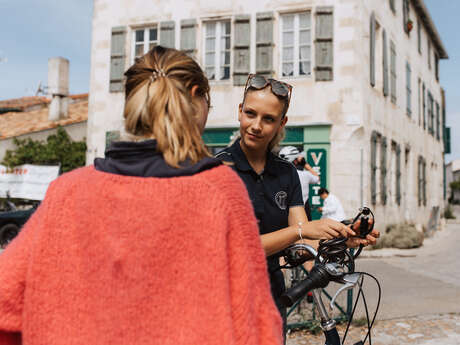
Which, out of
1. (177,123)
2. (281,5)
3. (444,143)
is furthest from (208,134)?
(444,143)

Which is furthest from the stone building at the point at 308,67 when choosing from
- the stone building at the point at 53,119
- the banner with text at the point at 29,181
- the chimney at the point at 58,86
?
the chimney at the point at 58,86

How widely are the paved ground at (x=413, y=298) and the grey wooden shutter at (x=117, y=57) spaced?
355 inches

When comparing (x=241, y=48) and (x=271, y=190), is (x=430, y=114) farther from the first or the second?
(x=271, y=190)

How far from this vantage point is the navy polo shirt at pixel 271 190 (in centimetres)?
215

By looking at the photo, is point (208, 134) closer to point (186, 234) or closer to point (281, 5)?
point (281, 5)

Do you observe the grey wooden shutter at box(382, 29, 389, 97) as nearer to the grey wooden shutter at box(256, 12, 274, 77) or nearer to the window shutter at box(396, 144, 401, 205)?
the window shutter at box(396, 144, 401, 205)

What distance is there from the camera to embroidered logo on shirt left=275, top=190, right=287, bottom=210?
2.18 metres

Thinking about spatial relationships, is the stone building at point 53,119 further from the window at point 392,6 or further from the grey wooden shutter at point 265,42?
the window at point 392,6

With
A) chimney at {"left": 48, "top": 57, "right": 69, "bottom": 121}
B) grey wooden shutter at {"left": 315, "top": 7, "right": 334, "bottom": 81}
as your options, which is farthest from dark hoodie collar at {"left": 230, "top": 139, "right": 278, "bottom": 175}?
chimney at {"left": 48, "top": 57, "right": 69, "bottom": 121}

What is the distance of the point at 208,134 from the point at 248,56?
2.48 metres

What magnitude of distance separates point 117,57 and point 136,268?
15433 millimetres

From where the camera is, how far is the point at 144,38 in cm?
1574

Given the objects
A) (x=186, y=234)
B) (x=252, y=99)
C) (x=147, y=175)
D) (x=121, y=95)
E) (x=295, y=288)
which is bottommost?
(x=295, y=288)

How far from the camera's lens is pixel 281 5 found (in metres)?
14.1
